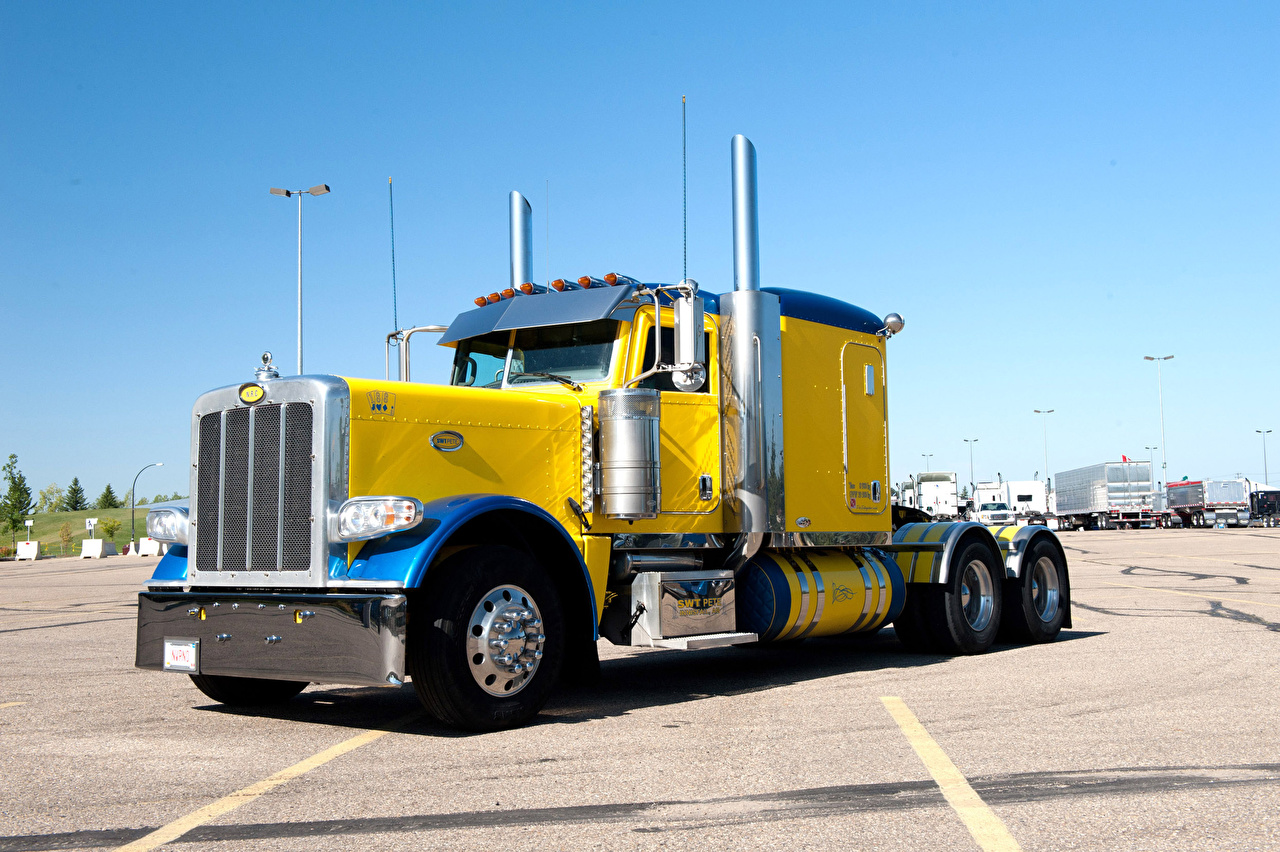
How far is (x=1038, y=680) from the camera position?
8.49m

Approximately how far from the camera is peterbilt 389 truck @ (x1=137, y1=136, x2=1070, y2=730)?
6449 millimetres

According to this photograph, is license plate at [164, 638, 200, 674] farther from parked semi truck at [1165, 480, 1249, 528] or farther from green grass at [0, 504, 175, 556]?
green grass at [0, 504, 175, 556]

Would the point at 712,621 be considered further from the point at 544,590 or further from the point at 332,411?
the point at 332,411

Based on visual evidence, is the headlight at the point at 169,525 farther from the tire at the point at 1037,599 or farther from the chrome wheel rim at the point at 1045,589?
the chrome wheel rim at the point at 1045,589

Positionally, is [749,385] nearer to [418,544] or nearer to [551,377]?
[551,377]

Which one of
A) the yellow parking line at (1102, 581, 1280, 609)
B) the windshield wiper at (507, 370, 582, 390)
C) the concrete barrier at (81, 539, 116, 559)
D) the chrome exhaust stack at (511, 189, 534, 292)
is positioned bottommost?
the concrete barrier at (81, 539, 116, 559)

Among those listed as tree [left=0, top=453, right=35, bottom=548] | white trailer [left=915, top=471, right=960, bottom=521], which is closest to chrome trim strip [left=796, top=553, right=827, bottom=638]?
white trailer [left=915, top=471, right=960, bottom=521]

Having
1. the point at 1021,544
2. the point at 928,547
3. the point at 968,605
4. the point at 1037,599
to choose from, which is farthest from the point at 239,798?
the point at 1037,599

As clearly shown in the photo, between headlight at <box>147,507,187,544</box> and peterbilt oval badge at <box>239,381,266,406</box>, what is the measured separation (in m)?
0.88

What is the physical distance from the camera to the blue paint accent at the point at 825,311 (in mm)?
9469

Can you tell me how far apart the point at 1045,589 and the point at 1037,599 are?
19 centimetres

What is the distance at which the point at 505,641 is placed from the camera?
663 centimetres

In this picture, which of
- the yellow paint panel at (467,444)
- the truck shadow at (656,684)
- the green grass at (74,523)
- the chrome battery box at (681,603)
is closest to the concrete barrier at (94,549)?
the truck shadow at (656,684)

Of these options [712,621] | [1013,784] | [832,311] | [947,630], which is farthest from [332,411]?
[947,630]
